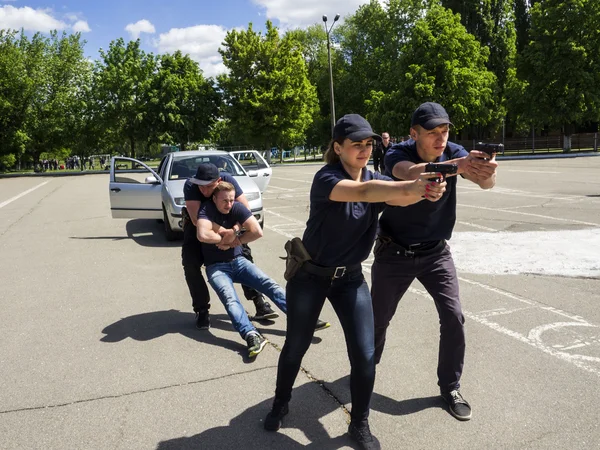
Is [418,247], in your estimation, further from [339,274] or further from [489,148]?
[489,148]

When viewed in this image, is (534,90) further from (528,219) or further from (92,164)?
(92,164)

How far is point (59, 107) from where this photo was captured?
160 feet

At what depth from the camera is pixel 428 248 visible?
3.40 meters

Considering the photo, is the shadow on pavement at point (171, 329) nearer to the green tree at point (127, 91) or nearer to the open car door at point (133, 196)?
the open car door at point (133, 196)

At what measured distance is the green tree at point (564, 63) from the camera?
124ft

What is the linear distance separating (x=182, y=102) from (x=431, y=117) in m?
52.5

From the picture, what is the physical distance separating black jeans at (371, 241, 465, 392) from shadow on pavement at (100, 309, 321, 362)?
138 centimetres

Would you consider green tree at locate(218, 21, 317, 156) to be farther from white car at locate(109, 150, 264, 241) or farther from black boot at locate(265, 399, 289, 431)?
black boot at locate(265, 399, 289, 431)

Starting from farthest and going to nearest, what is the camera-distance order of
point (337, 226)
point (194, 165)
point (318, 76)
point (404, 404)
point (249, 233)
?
point (318, 76) < point (194, 165) < point (249, 233) < point (404, 404) < point (337, 226)

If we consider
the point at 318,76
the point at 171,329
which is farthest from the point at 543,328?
the point at 318,76

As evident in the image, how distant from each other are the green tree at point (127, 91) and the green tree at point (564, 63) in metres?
32.7

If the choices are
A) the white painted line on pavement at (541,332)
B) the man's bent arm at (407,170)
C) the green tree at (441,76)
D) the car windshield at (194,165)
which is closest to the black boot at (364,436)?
the man's bent arm at (407,170)

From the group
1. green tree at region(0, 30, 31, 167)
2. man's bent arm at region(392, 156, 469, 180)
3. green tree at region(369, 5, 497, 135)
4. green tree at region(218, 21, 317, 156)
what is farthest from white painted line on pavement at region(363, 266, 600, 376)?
green tree at region(0, 30, 31, 167)

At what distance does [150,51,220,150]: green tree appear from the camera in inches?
2014
